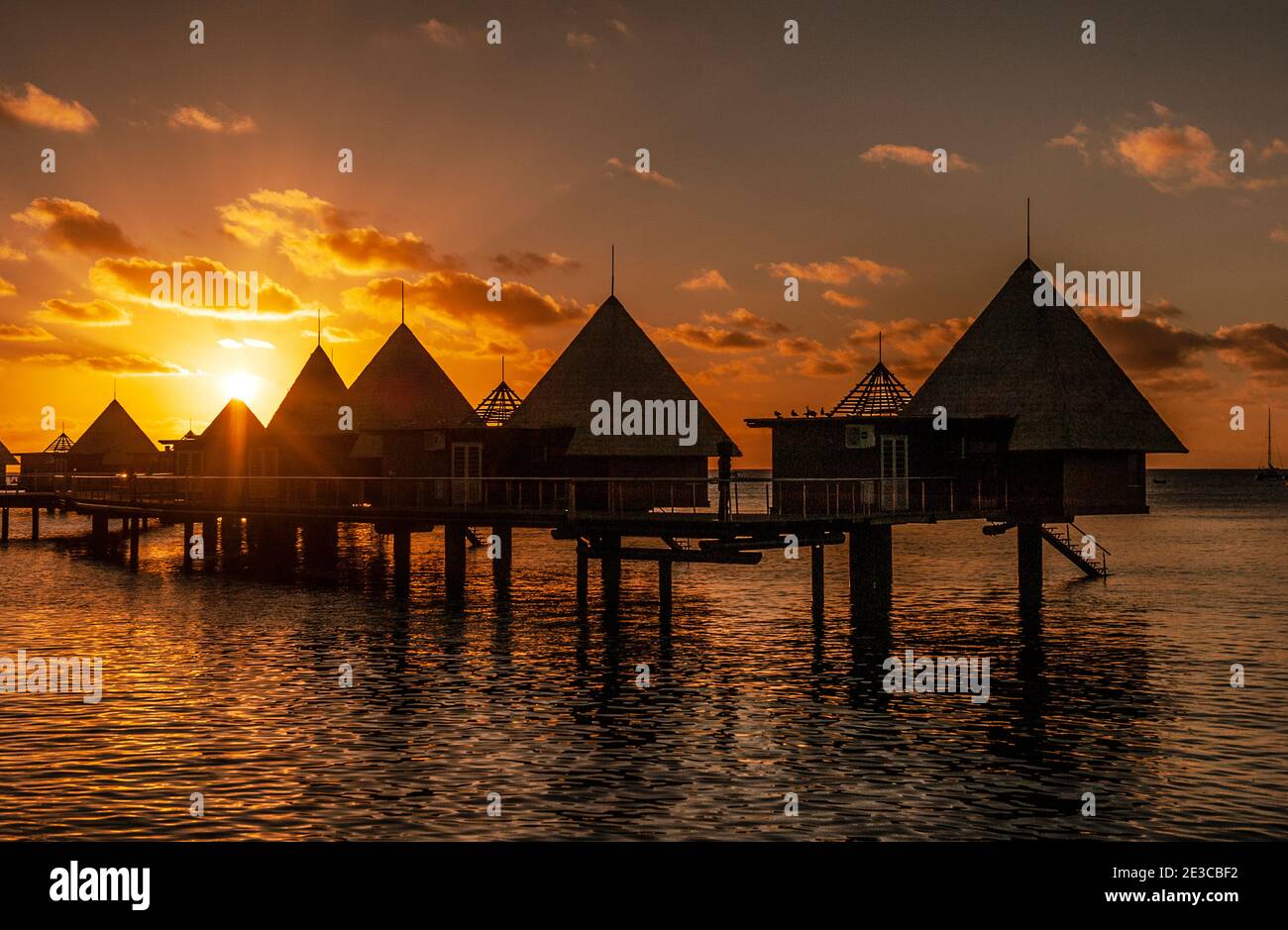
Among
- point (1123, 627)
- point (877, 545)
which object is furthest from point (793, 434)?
point (1123, 627)

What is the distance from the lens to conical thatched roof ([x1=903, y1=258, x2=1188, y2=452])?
3519 centimetres

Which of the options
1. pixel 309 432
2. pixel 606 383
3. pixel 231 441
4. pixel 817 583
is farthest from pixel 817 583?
pixel 231 441

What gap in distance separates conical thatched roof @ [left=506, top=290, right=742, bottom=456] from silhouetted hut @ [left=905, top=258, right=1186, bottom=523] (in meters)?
7.74

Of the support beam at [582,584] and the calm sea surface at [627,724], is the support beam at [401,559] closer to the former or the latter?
the calm sea surface at [627,724]

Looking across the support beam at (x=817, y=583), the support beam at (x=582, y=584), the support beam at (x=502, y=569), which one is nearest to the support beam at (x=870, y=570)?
the support beam at (x=817, y=583)

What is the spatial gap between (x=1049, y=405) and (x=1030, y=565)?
663 cm

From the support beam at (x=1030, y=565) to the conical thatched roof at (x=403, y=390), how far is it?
23.6 meters

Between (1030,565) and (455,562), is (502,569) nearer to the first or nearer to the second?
(455,562)

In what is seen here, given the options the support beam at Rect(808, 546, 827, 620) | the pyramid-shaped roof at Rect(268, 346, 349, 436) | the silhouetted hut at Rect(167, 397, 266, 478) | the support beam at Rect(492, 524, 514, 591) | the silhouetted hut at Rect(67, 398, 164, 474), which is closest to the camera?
the support beam at Rect(808, 546, 827, 620)

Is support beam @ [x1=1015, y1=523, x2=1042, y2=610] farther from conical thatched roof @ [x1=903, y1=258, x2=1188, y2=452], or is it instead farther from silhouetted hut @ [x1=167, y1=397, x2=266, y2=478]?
silhouetted hut @ [x1=167, y1=397, x2=266, y2=478]

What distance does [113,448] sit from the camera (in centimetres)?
9806

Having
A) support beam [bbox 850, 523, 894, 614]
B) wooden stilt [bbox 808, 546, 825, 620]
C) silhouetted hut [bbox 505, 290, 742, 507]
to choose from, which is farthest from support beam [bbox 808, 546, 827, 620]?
silhouetted hut [bbox 505, 290, 742, 507]
